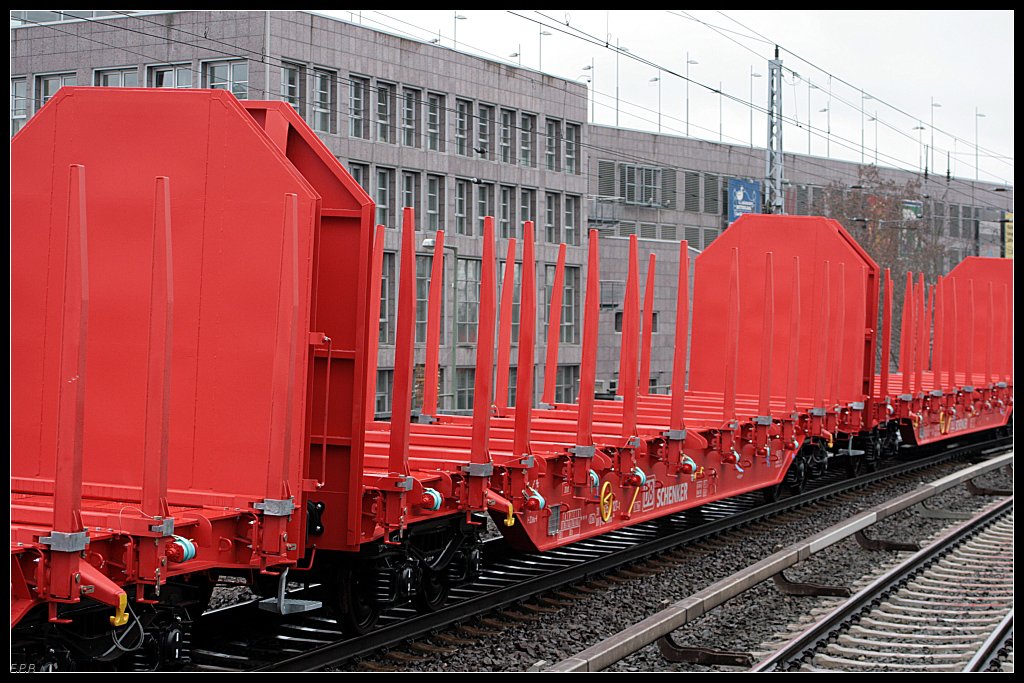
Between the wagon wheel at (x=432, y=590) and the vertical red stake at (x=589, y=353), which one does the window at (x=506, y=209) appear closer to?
the vertical red stake at (x=589, y=353)

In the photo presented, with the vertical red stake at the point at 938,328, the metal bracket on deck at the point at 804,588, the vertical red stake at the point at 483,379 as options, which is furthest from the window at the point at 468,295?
the vertical red stake at the point at 483,379

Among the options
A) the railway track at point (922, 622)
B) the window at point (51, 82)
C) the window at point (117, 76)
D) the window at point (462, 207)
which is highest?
the window at point (117, 76)

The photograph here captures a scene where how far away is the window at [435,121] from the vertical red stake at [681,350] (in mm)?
21365

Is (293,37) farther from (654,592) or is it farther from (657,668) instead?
(657,668)

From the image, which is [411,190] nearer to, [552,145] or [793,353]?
[552,145]

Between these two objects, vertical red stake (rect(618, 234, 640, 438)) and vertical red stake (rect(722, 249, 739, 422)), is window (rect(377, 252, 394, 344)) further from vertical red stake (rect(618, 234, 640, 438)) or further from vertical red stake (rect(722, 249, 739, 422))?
vertical red stake (rect(618, 234, 640, 438))

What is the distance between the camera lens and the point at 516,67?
3572cm

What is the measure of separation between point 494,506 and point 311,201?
3.32m

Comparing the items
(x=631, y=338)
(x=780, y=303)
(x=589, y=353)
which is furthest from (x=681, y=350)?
(x=780, y=303)

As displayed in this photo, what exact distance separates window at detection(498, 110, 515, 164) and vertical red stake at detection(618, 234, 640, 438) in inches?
930

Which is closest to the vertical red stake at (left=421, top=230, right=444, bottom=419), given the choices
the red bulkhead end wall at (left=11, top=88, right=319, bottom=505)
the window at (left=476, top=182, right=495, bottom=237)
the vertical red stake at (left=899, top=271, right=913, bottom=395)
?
the red bulkhead end wall at (left=11, top=88, right=319, bottom=505)

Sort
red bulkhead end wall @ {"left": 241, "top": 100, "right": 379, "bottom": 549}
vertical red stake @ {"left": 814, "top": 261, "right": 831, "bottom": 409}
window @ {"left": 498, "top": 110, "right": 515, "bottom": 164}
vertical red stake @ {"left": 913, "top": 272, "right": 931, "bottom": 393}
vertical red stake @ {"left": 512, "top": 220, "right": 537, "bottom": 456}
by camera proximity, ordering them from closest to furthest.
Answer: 1. red bulkhead end wall @ {"left": 241, "top": 100, "right": 379, "bottom": 549}
2. vertical red stake @ {"left": 512, "top": 220, "right": 537, "bottom": 456}
3. vertical red stake @ {"left": 814, "top": 261, "right": 831, "bottom": 409}
4. vertical red stake @ {"left": 913, "top": 272, "right": 931, "bottom": 393}
5. window @ {"left": 498, "top": 110, "right": 515, "bottom": 164}

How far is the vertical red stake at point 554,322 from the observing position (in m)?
12.4

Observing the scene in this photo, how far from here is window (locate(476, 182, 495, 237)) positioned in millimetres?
34906
